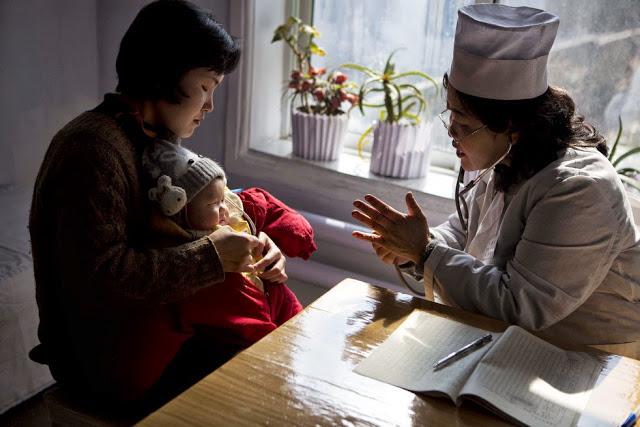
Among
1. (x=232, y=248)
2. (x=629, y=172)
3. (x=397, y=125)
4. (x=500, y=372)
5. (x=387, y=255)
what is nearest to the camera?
(x=500, y=372)

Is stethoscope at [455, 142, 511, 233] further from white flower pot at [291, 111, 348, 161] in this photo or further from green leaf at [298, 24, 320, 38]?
green leaf at [298, 24, 320, 38]

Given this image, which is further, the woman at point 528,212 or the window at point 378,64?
the window at point 378,64

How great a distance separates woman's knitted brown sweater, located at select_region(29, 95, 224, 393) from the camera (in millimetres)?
1357

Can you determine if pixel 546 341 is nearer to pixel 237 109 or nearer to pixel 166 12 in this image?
pixel 166 12

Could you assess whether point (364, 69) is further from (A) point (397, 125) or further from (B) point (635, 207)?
(B) point (635, 207)

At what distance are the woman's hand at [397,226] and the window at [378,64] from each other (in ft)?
2.24

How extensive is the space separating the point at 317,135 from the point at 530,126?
1020 millimetres

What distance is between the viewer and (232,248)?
4.83ft

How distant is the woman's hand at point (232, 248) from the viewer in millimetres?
1463

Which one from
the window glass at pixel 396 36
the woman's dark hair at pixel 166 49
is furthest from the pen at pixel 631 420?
the window glass at pixel 396 36

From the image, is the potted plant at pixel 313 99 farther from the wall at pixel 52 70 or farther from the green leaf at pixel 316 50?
the wall at pixel 52 70

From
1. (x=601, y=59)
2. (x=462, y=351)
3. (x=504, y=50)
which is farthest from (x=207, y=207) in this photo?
(x=601, y=59)

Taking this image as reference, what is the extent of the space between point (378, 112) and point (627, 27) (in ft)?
2.74

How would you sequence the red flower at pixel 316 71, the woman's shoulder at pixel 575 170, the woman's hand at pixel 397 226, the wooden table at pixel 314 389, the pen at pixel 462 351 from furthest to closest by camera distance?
1. the red flower at pixel 316 71
2. the woman's hand at pixel 397 226
3. the woman's shoulder at pixel 575 170
4. the pen at pixel 462 351
5. the wooden table at pixel 314 389
